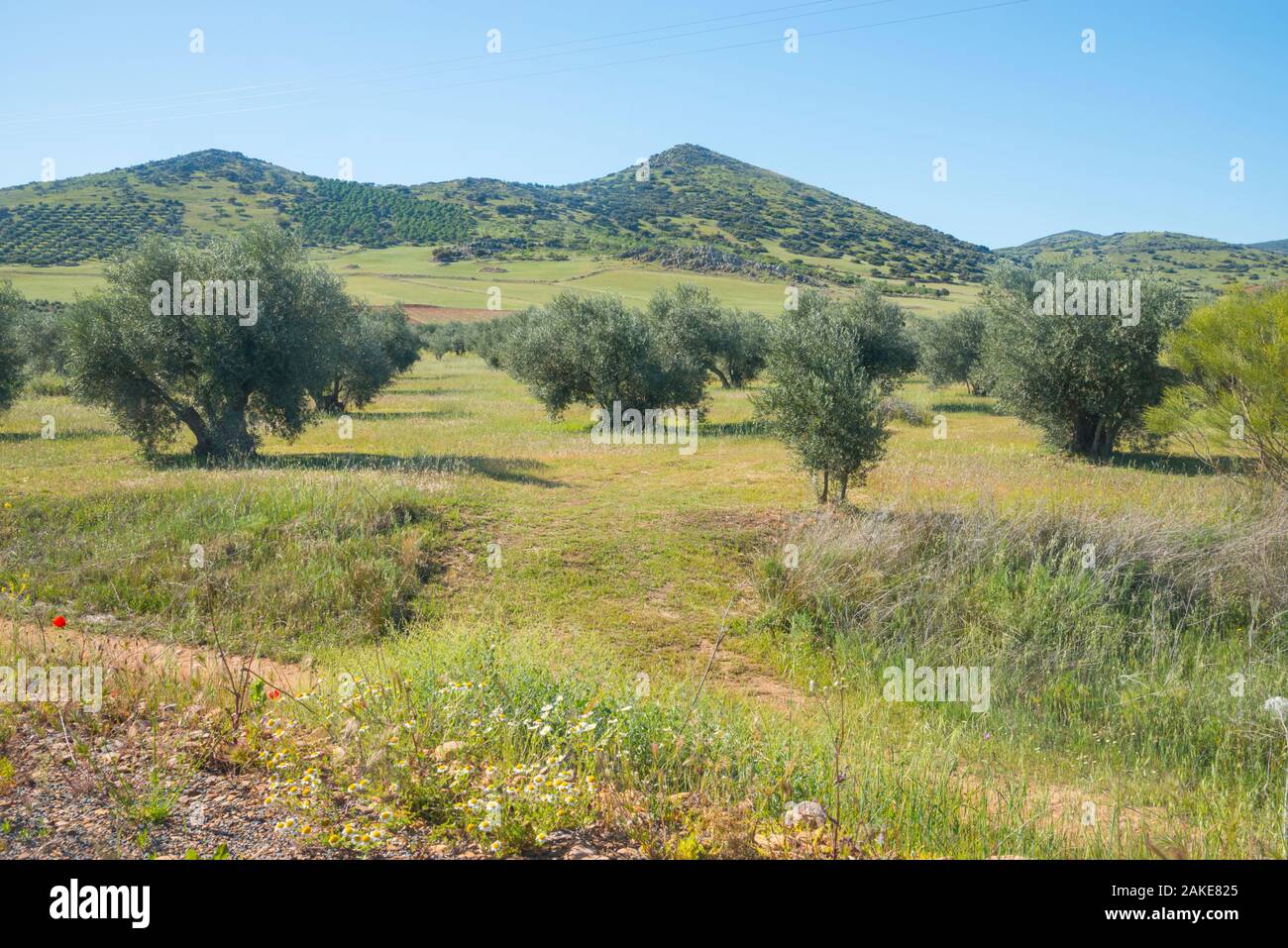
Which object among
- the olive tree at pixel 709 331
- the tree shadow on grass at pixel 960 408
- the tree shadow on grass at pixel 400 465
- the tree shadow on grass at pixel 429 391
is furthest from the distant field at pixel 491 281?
the tree shadow on grass at pixel 400 465

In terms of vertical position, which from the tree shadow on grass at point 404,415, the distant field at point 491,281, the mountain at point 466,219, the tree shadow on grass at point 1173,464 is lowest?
the tree shadow on grass at point 1173,464

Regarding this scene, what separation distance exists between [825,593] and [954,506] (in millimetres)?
4098

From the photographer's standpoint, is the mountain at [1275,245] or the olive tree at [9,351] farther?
the mountain at [1275,245]

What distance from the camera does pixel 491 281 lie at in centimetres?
10050

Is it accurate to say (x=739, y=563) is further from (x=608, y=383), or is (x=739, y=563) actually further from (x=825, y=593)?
(x=608, y=383)

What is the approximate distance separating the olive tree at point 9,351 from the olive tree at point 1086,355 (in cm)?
3141

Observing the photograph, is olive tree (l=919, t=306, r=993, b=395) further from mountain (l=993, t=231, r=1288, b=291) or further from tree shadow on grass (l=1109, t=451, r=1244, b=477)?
mountain (l=993, t=231, r=1288, b=291)

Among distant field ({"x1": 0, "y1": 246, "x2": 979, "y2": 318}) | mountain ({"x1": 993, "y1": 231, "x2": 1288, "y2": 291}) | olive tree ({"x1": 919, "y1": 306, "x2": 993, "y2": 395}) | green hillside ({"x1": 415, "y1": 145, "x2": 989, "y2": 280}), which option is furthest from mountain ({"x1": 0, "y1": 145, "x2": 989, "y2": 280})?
olive tree ({"x1": 919, "y1": 306, "x2": 993, "y2": 395})

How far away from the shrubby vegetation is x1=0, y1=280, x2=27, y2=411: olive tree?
33.0 metres

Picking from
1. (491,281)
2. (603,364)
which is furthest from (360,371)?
(491,281)

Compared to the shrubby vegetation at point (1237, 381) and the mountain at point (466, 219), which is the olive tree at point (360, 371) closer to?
the shrubby vegetation at point (1237, 381)

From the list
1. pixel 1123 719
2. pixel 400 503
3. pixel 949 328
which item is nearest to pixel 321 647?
pixel 400 503

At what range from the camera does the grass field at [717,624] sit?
17.0 feet

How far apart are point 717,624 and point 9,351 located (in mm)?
25483
